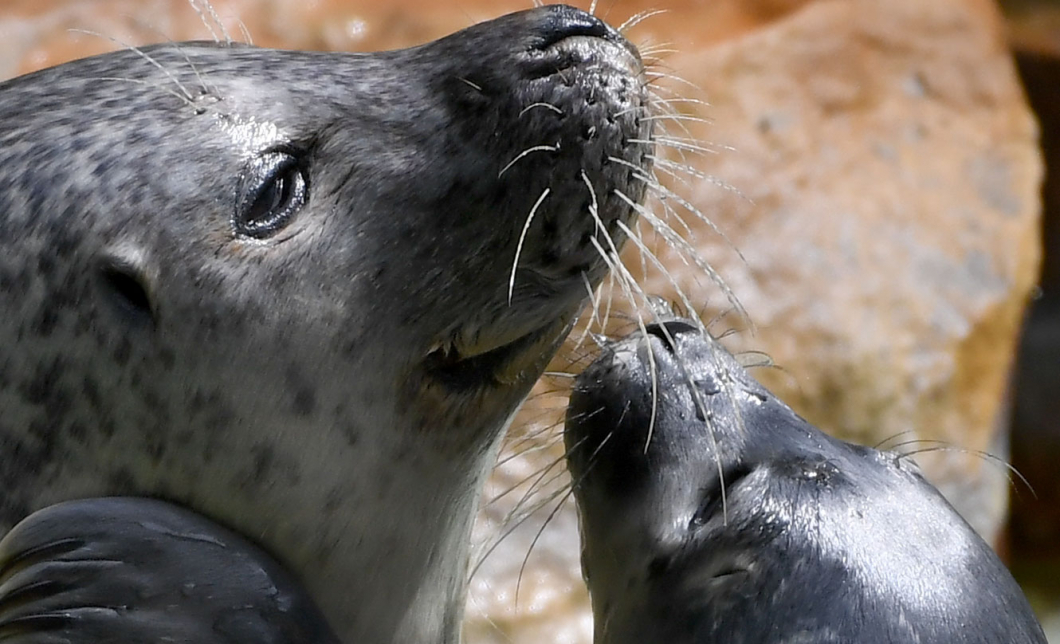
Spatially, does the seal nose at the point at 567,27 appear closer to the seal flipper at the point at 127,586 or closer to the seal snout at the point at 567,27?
the seal snout at the point at 567,27

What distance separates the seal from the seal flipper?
650 mm

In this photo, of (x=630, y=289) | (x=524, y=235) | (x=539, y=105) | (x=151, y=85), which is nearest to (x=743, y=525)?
(x=630, y=289)

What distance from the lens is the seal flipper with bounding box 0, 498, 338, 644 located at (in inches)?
72.7

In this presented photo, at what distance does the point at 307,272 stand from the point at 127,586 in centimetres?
51

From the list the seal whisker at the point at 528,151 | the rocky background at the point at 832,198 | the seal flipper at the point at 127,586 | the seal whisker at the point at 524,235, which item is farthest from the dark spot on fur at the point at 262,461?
the rocky background at the point at 832,198

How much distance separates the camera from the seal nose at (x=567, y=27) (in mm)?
2170

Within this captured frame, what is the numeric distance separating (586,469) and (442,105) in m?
0.70

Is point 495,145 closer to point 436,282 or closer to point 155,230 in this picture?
point 436,282

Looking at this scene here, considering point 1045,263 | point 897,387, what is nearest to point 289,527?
point 897,387

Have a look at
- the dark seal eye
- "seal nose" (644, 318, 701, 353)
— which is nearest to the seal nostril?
"seal nose" (644, 318, 701, 353)

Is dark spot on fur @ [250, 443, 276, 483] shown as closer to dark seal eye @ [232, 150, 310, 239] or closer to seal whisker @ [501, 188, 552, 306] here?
dark seal eye @ [232, 150, 310, 239]

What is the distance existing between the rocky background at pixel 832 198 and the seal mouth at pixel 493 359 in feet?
6.75

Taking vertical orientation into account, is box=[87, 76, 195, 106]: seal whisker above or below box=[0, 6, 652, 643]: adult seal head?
above

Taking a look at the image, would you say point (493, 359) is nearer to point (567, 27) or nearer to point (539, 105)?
point (539, 105)
